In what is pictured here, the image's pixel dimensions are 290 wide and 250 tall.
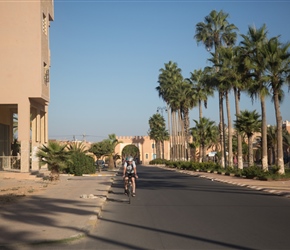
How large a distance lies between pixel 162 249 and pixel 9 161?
2550cm

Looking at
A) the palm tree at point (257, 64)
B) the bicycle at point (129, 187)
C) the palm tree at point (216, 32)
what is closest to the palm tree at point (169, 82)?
the palm tree at point (216, 32)

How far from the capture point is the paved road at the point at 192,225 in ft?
28.7

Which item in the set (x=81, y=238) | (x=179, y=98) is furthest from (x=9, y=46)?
(x=179, y=98)

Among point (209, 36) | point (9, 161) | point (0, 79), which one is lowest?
point (9, 161)

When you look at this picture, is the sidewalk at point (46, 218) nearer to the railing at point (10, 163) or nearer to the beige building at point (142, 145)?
the railing at point (10, 163)

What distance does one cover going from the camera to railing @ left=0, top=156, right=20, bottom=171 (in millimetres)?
31547

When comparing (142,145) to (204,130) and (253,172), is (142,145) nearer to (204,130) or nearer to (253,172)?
(204,130)

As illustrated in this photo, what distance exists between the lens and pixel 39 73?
29.8 meters

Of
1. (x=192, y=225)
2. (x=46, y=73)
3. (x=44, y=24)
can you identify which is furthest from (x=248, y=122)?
(x=192, y=225)

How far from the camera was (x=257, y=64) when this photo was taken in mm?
31156

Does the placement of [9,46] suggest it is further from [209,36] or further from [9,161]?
[209,36]

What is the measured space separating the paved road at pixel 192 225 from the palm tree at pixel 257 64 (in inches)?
605

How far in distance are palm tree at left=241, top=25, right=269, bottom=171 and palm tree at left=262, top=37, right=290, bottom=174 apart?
2.03 ft

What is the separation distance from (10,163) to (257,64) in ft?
65.2
